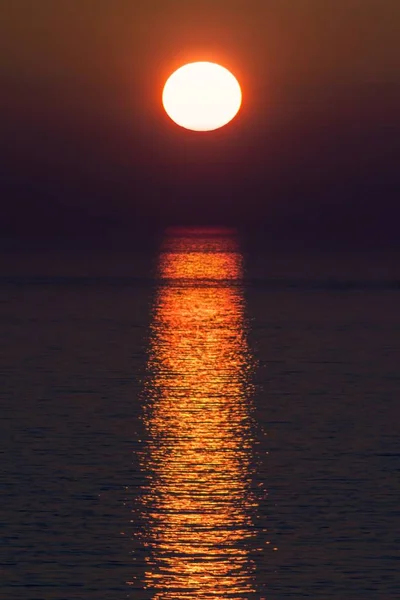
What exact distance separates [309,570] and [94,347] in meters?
34.2

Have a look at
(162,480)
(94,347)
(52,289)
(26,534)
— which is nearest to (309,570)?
(26,534)

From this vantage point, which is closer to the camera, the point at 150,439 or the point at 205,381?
the point at 150,439

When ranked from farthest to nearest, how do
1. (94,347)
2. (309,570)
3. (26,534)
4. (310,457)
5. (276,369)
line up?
1. (94,347)
2. (276,369)
3. (310,457)
4. (26,534)
5. (309,570)

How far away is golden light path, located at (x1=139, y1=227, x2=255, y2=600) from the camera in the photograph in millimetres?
20859

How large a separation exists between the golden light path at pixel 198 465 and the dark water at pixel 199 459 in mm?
53

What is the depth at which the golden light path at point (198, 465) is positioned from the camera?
20.9 metres

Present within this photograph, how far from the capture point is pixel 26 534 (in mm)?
23188

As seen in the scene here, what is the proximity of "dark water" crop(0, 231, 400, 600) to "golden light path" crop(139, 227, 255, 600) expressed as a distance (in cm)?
5

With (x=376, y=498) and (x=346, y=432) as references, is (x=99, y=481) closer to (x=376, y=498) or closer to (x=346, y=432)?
(x=376, y=498)

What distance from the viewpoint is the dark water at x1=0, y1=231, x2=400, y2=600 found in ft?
69.2

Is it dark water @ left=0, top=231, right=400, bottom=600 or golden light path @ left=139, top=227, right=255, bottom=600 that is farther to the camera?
dark water @ left=0, top=231, right=400, bottom=600

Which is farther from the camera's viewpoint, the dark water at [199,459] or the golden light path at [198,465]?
the dark water at [199,459]

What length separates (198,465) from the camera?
28781 millimetres

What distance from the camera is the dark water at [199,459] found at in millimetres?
21102
